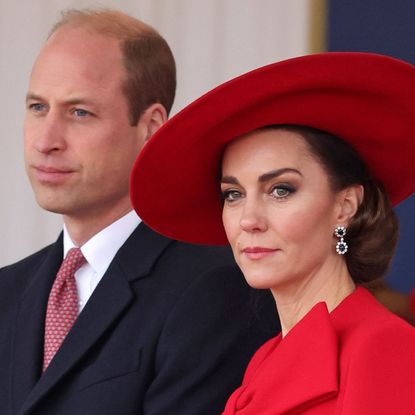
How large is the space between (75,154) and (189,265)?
30 cm

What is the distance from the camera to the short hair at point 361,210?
223 centimetres

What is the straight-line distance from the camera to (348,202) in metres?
2.25

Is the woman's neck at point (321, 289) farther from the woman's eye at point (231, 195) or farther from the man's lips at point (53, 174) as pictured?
the man's lips at point (53, 174)

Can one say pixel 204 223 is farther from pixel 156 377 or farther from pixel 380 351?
pixel 380 351

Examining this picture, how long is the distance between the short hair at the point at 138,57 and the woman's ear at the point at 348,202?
61cm

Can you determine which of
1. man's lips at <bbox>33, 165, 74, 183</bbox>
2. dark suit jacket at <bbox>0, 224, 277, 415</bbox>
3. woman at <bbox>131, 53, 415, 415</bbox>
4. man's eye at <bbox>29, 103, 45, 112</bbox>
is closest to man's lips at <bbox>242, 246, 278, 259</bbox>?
woman at <bbox>131, 53, 415, 415</bbox>

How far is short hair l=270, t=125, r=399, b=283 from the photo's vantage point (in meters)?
2.23

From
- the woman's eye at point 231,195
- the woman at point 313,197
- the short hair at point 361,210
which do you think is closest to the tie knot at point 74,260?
the woman at point 313,197

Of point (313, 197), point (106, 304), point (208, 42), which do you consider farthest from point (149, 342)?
point (208, 42)

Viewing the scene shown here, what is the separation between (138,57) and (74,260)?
0.41 metres

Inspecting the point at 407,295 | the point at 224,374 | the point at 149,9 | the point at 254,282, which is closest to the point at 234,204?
the point at 254,282

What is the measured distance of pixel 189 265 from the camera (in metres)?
2.64

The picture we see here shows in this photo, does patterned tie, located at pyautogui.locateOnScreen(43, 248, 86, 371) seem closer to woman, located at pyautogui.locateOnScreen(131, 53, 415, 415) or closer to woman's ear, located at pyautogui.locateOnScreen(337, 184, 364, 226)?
woman, located at pyautogui.locateOnScreen(131, 53, 415, 415)

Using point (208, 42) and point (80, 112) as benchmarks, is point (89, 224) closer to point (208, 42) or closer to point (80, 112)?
point (80, 112)
